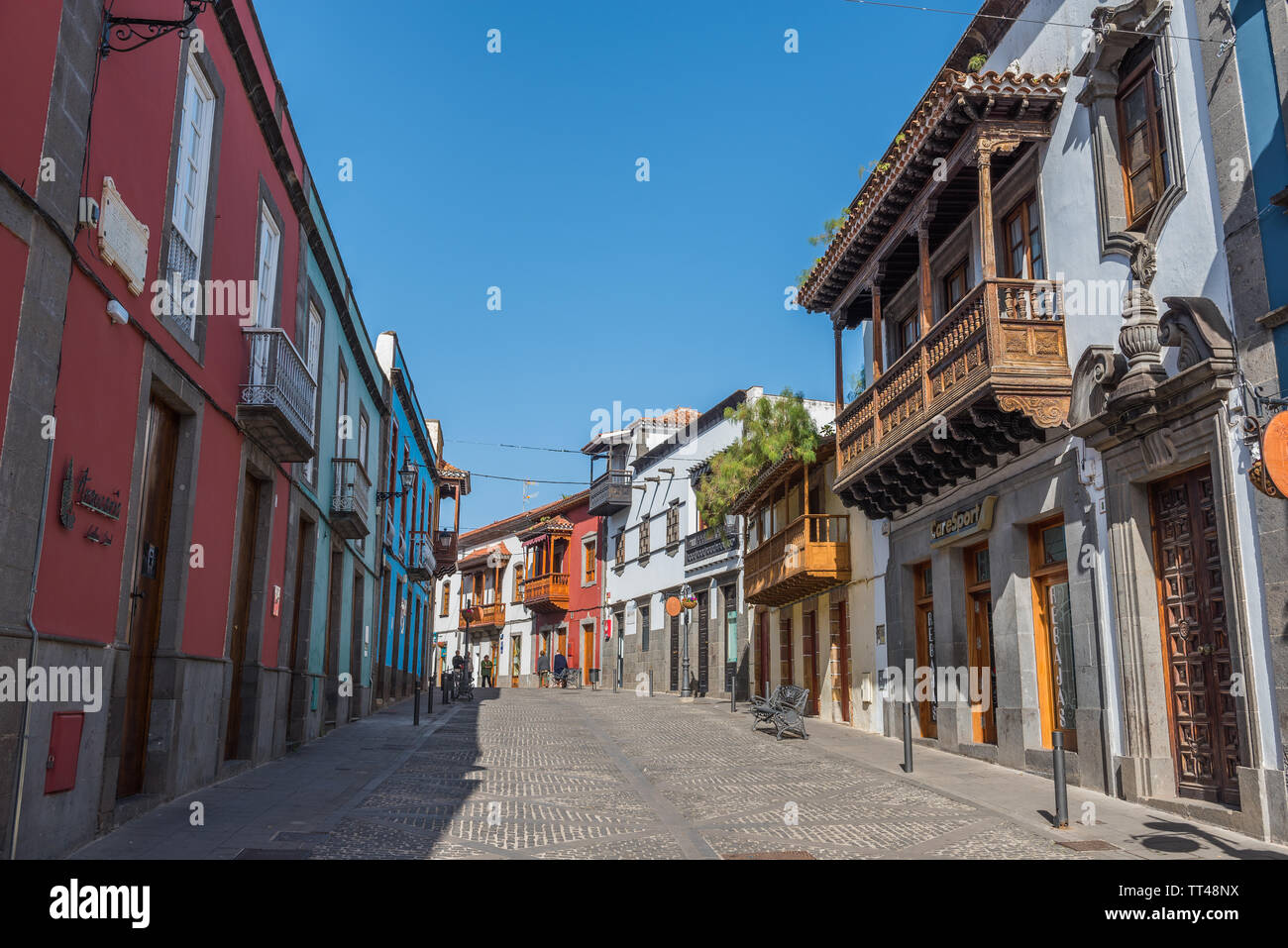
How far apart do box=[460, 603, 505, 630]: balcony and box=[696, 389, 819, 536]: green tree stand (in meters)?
22.8

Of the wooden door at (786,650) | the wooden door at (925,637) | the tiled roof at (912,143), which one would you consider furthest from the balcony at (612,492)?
the wooden door at (925,637)

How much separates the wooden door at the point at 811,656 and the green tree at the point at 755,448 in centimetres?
364

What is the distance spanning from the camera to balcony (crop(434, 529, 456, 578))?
34.8 m

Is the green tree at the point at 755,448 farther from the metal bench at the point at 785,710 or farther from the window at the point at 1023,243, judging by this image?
the window at the point at 1023,243

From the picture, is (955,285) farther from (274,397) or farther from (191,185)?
(191,185)

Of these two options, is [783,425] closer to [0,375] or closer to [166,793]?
[166,793]

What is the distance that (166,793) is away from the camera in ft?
28.4

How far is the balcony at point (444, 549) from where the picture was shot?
34844 millimetres

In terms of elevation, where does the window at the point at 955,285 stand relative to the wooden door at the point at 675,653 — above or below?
above

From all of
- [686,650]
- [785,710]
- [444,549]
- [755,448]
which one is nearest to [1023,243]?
[785,710]

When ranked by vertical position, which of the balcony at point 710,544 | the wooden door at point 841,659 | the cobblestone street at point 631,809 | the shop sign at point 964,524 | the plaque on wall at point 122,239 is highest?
the balcony at point 710,544

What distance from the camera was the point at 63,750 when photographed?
252 inches

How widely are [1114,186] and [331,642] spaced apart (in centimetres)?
1358
